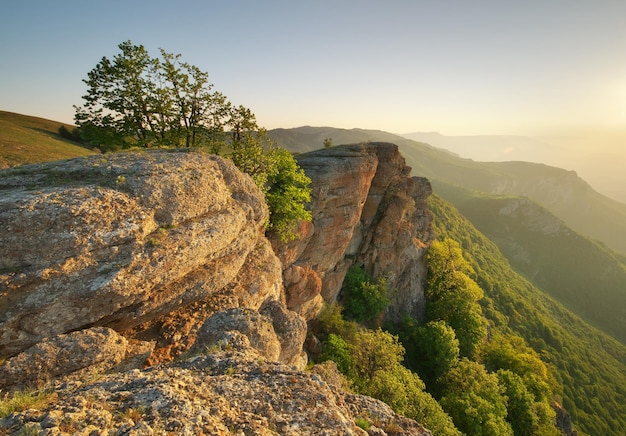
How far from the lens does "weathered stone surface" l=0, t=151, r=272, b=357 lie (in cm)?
1045

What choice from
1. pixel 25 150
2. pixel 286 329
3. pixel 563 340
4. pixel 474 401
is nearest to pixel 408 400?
pixel 474 401

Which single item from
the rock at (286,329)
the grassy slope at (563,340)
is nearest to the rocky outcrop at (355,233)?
the rock at (286,329)

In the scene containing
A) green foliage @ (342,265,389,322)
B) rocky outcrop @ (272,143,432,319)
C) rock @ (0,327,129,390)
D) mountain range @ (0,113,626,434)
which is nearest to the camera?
rock @ (0,327,129,390)

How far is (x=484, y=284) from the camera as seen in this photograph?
79.9 m

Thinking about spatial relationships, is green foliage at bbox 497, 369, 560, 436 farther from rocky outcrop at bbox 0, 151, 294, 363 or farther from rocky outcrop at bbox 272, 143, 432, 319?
rocky outcrop at bbox 0, 151, 294, 363

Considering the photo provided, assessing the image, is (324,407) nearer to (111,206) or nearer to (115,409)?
(115,409)

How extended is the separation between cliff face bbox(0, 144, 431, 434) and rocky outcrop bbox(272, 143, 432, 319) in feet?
35.3

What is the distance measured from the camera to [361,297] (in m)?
43.6

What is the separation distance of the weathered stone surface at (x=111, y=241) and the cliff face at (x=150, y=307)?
1.8 inches

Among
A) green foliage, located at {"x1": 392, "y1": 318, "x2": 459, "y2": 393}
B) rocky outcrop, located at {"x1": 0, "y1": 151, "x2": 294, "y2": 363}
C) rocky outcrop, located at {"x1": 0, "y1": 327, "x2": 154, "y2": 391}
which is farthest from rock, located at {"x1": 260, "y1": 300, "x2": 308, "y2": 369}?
green foliage, located at {"x1": 392, "y1": 318, "x2": 459, "y2": 393}

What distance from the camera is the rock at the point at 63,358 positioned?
9.30m

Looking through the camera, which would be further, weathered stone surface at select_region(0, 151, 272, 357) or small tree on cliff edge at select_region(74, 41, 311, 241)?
small tree on cliff edge at select_region(74, 41, 311, 241)

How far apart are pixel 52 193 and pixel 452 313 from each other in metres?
55.7

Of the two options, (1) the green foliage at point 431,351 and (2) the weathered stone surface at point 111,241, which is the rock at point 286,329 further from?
(1) the green foliage at point 431,351
